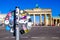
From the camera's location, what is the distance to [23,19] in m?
5.16

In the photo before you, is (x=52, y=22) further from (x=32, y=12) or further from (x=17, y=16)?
(x=17, y=16)

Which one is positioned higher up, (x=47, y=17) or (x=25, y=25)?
(x=47, y=17)

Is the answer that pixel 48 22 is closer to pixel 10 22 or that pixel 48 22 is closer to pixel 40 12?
pixel 40 12

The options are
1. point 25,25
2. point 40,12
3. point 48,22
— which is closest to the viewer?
point 25,25

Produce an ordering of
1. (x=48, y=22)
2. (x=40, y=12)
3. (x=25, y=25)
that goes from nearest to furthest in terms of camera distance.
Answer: (x=25, y=25), (x=40, y=12), (x=48, y=22)

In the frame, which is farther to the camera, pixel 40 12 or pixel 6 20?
pixel 40 12

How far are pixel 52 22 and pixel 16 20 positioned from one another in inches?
5816

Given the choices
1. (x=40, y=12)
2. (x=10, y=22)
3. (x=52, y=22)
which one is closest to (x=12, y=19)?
(x=10, y=22)

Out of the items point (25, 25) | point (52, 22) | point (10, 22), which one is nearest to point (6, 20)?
point (10, 22)

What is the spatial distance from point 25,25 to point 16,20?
0.24m

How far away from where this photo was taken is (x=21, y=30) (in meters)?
5.14

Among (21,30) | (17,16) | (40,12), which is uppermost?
(40,12)

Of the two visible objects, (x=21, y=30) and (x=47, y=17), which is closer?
(x=21, y=30)

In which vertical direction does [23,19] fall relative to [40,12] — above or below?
below
